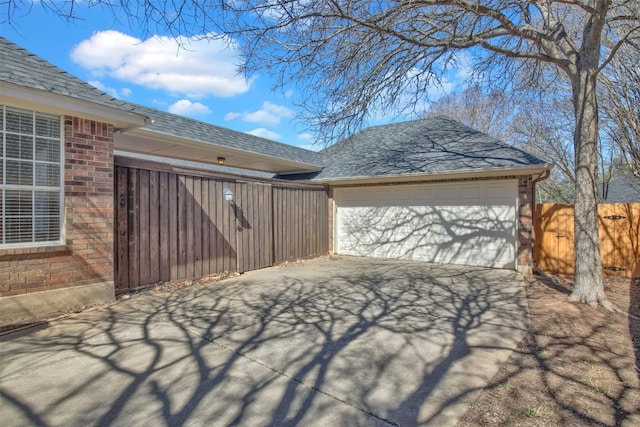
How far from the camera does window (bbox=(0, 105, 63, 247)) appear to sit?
434cm

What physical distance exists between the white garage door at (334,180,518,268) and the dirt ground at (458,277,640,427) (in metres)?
3.79

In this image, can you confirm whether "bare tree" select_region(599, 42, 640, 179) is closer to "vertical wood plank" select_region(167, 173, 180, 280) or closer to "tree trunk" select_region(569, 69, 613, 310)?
"tree trunk" select_region(569, 69, 613, 310)

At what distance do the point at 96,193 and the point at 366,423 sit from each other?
4.90m

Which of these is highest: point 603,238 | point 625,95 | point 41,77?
point 625,95

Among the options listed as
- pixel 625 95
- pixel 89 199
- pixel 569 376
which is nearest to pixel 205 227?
pixel 89 199

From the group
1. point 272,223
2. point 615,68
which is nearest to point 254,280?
point 272,223

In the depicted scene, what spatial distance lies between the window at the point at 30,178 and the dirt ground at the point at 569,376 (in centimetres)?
540

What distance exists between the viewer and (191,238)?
6.93 meters

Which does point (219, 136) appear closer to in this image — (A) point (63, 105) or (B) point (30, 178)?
(A) point (63, 105)

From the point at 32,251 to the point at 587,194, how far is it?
8115mm

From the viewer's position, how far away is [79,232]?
493 cm

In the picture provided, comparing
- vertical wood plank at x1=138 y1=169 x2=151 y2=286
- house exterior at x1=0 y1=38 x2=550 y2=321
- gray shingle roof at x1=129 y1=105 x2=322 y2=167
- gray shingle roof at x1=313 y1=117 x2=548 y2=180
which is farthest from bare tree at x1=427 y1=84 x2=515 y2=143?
vertical wood plank at x1=138 y1=169 x2=151 y2=286

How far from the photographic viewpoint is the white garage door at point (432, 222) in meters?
8.60

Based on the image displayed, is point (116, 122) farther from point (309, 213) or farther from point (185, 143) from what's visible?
point (309, 213)
